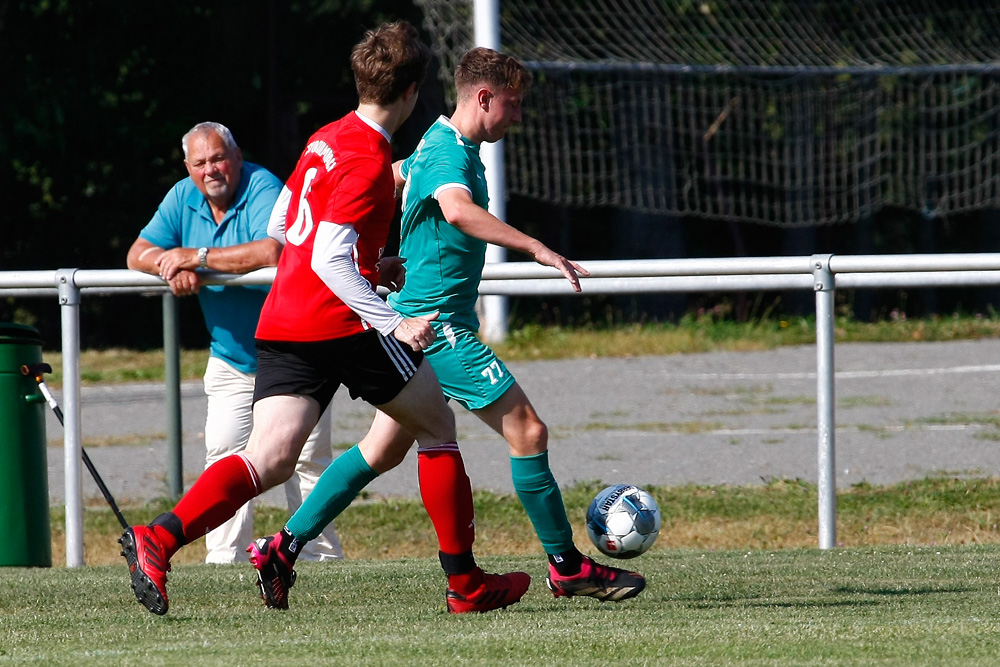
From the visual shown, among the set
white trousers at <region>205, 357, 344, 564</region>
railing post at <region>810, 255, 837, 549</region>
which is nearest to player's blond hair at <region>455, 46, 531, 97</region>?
railing post at <region>810, 255, 837, 549</region>

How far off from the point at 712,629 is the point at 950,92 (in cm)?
1869

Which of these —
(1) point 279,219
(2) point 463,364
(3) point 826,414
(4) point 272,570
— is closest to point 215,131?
(1) point 279,219

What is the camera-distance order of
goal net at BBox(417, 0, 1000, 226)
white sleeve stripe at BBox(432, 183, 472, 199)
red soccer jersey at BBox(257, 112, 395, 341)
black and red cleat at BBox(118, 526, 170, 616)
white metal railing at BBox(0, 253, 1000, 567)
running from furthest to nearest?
goal net at BBox(417, 0, 1000, 226) → white metal railing at BBox(0, 253, 1000, 567) → white sleeve stripe at BBox(432, 183, 472, 199) → red soccer jersey at BBox(257, 112, 395, 341) → black and red cleat at BBox(118, 526, 170, 616)

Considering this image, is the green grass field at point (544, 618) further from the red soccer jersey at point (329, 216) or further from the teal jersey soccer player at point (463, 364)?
the red soccer jersey at point (329, 216)

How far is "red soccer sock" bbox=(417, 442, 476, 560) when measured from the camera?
186 inches

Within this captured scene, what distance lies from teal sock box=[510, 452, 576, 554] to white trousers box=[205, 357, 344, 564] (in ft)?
5.71

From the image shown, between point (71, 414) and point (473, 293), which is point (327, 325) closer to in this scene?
point (473, 293)

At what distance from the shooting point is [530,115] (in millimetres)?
19641

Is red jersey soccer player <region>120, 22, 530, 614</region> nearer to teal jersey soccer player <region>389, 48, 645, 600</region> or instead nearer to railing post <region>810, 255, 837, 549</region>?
teal jersey soccer player <region>389, 48, 645, 600</region>

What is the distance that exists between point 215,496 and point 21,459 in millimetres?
2530

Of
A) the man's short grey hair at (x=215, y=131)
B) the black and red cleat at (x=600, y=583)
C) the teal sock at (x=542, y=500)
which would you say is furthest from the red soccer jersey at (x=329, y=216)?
the man's short grey hair at (x=215, y=131)

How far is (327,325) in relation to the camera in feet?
14.7

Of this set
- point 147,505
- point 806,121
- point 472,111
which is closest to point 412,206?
point 472,111

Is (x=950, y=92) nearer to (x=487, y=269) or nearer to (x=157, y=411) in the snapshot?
(x=157, y=411)
